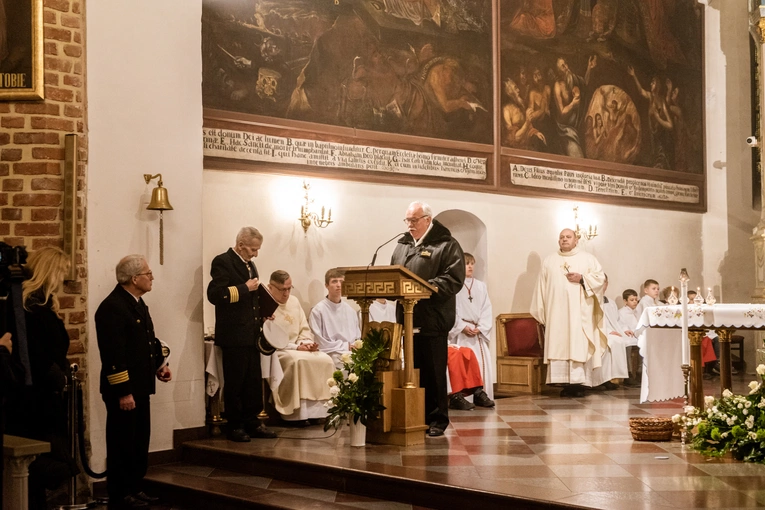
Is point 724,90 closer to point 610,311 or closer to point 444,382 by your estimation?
point 610,311

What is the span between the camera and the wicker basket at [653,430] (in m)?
6.98

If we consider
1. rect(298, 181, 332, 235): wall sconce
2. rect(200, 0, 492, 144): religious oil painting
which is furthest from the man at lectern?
rect(200, 0, 492, 144): religious oil painting

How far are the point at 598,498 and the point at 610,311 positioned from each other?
7995 millimetres

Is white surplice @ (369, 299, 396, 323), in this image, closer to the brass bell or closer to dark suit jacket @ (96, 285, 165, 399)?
the brass bell

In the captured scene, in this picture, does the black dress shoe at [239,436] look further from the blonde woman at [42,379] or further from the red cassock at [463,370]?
the red cassock at [463,370]

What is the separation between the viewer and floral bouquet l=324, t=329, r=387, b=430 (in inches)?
264

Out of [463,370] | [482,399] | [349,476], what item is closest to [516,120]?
[463,370]

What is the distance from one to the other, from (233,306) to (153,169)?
4.31 feet

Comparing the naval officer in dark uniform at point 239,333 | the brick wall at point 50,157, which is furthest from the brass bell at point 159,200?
the naval officer in dark uniform at point 239,333

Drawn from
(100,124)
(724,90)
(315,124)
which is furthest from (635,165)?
(100,124)

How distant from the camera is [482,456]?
6371mm

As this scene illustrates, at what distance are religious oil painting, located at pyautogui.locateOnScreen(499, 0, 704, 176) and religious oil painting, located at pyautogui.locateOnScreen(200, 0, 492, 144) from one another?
2.18ft

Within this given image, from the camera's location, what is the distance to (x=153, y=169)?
23.9 ft

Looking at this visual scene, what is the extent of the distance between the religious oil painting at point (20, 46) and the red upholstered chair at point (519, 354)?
265 inches
